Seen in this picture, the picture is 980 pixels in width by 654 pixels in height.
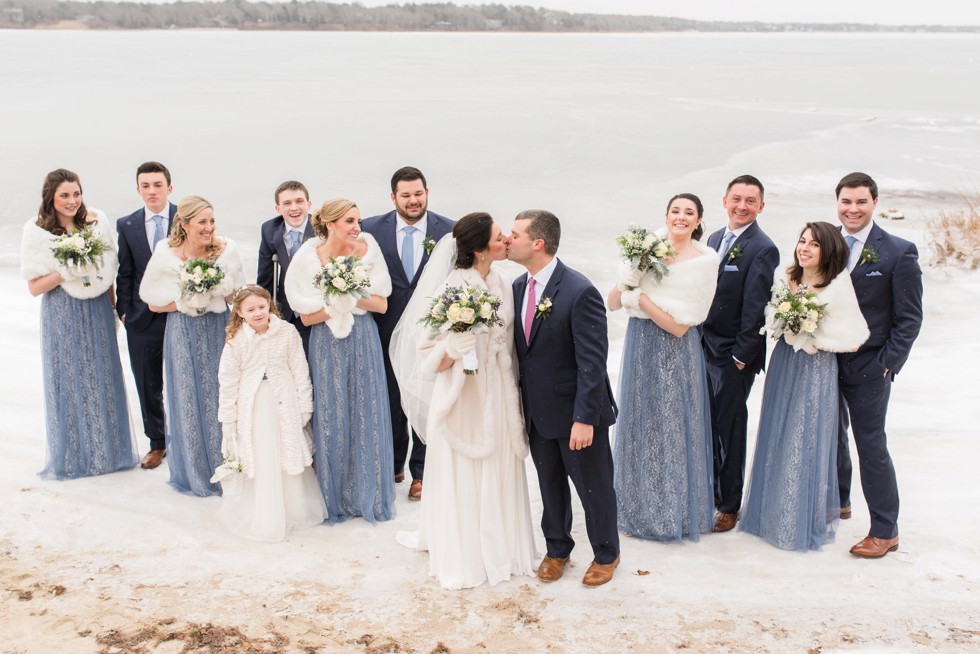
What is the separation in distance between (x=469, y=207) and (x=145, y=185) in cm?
1051

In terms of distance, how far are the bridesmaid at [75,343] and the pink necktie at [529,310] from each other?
319cm

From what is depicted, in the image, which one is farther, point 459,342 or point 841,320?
point 841,320

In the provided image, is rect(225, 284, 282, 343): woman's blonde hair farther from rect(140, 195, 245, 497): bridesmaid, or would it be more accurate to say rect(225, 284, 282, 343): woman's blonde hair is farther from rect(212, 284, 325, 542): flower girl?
rect(140, 195, 245, 497): bridesmaid

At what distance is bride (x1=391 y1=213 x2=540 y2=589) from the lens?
5.15 meters

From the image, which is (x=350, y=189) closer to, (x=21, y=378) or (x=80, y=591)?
(x=21, y=378)

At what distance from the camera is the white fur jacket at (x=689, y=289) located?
218 inches

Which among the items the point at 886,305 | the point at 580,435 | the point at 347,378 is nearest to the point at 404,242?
the point at 347,378

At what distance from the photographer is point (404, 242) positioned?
661cm

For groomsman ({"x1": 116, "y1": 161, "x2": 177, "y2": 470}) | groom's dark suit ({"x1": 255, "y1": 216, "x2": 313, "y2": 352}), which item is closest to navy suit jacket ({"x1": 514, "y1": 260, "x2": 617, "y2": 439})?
groom's dark suit ({"x1": 255, "y1": 216, "x2": 313, "y2": 352})

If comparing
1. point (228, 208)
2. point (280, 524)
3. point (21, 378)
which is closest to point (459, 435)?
point (280, 524)

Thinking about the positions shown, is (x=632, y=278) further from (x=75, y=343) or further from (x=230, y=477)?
(x=75, y=343)

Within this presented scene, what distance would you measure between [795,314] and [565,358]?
1.37 m

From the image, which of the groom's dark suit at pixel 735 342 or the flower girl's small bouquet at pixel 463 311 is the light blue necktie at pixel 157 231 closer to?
the flower girl's small bouquet at pixel 463 311

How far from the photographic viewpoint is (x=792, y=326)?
5488mm
